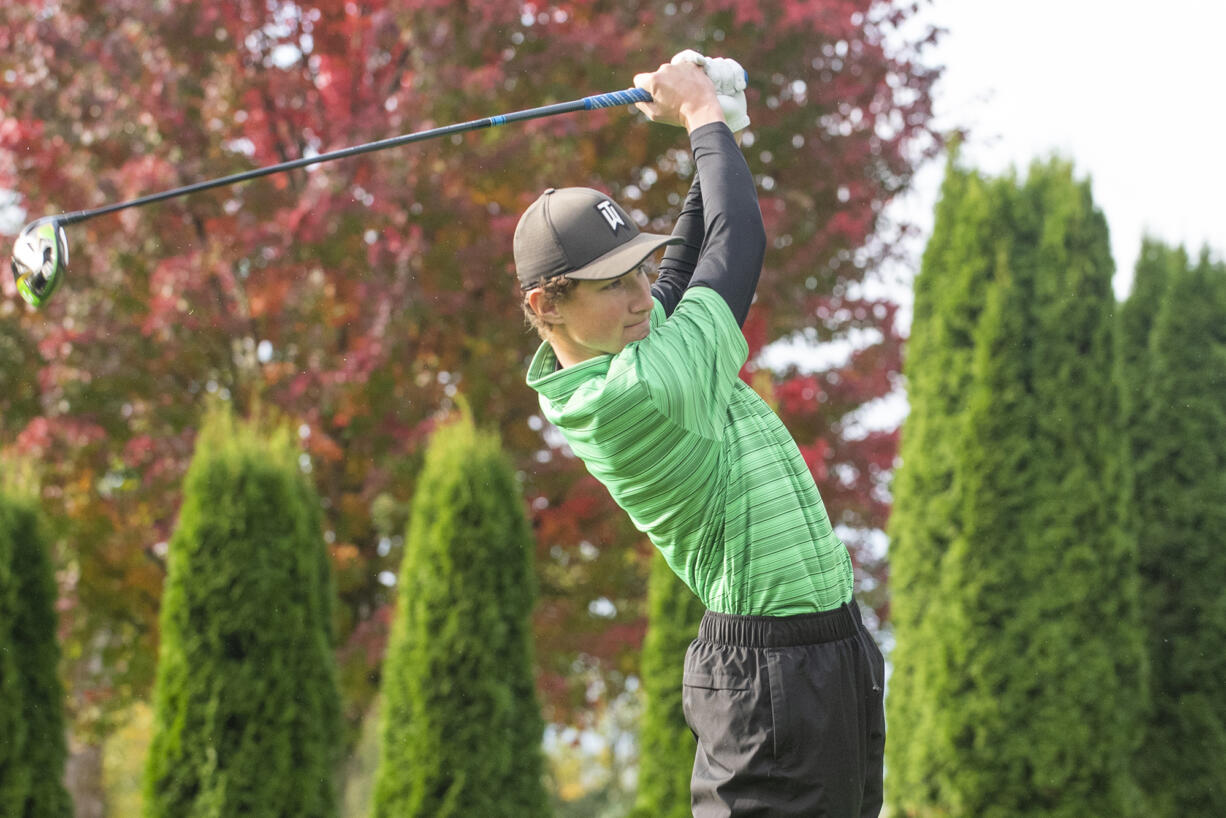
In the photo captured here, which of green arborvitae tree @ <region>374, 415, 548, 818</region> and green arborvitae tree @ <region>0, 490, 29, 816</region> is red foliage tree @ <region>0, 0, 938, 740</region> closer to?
green arborvitae tree @ <region>374, 415, 548, 818</region>

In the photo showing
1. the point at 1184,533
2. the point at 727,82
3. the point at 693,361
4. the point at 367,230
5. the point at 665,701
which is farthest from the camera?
the point at 1184,533

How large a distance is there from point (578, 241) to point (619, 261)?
11cm

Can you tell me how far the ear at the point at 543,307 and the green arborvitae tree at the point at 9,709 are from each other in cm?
500

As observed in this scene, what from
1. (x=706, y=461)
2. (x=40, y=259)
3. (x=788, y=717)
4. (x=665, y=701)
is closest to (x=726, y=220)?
(x=706, y=461)

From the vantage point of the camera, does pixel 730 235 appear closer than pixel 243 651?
Yes

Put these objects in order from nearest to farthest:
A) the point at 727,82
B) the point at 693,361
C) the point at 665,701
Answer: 1. the point at 693,361
2. the point at 727,82
3. the point at 665,701

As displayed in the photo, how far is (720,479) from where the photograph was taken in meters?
2.21

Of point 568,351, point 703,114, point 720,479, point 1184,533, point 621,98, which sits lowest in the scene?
point 720,479

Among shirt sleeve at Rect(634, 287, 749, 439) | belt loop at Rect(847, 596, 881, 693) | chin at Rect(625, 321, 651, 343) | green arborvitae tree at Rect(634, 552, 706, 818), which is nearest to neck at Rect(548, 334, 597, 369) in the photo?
chin at Rect(625, 321, 651, 343)

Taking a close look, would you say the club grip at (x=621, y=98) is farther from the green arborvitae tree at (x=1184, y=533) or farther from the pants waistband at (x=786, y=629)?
the green arborvitae tree at (x=1184, y=533)

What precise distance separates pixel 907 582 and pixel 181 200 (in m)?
4.69

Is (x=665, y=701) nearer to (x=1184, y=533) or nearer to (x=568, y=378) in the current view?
(x=1184, y=533)

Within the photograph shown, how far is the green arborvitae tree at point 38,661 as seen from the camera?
6160mm

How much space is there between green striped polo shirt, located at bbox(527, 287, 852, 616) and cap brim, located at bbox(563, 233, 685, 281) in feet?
0.37
